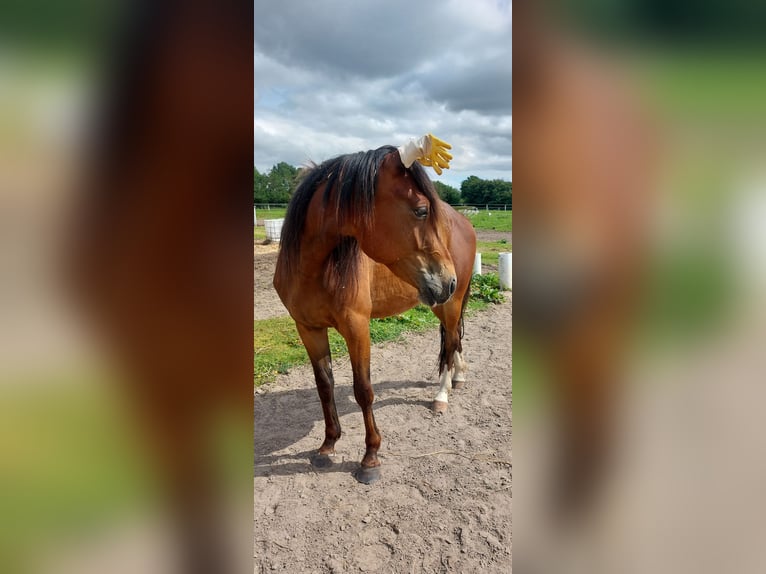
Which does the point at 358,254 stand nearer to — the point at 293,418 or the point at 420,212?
the point at 420,212

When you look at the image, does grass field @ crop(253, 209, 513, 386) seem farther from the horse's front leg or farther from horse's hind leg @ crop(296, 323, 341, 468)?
the horse's front leg

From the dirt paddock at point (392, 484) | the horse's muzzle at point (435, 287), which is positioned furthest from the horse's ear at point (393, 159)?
the dirt paddock at point (392, 484)

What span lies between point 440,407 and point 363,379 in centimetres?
141

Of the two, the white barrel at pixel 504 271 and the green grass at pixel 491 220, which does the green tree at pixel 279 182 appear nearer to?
the white barrel at pixel 504 271

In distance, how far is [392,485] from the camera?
2.90 metres

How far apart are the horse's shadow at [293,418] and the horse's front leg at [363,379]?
18cm

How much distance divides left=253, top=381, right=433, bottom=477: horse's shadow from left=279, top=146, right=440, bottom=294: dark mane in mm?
1311

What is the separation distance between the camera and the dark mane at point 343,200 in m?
2.33

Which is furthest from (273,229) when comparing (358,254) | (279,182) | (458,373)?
(358,254)
